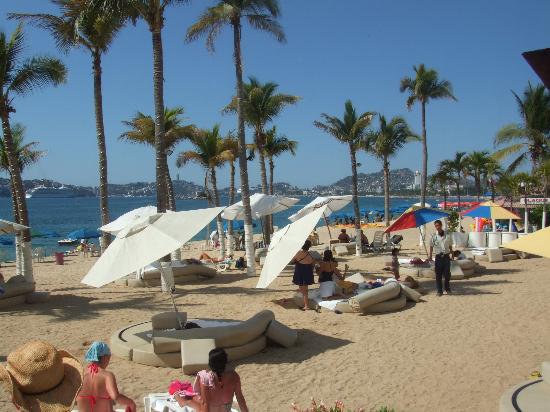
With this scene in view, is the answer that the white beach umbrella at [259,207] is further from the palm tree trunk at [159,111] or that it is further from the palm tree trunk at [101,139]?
the palm tree trunk at [159,111]

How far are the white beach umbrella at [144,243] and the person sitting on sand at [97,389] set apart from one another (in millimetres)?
2993

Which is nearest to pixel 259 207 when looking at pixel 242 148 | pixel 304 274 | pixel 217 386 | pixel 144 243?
pixel 242 148

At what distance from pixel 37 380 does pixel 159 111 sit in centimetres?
1168

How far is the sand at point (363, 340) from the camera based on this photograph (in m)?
6.19

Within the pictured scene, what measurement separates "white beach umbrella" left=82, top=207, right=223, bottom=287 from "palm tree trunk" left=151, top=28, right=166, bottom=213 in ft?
20.0

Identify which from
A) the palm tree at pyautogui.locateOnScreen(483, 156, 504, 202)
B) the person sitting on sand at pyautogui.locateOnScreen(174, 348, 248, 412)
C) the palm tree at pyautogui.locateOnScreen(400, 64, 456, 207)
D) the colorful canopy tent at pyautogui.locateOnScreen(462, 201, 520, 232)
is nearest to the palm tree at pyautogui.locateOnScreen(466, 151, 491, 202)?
the palm tree at pyautogui.locateOnScreen(483, 156, 504, 202)

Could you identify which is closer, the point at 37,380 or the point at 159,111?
the point at 37,380

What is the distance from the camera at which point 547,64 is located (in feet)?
9.84

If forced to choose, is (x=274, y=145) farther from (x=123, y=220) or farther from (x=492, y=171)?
(x=492, y=171)

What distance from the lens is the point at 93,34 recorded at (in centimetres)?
1606

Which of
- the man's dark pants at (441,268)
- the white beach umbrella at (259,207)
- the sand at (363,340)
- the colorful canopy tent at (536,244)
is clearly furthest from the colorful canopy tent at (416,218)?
the colorful canopy tent at (536,244)

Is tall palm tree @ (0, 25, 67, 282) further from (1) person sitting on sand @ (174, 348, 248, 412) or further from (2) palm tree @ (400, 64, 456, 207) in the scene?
(2) palm tree @ (400, 64, 456, 207)

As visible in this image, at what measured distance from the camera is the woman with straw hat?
331 cm

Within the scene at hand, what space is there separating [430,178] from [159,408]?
35728 mm
